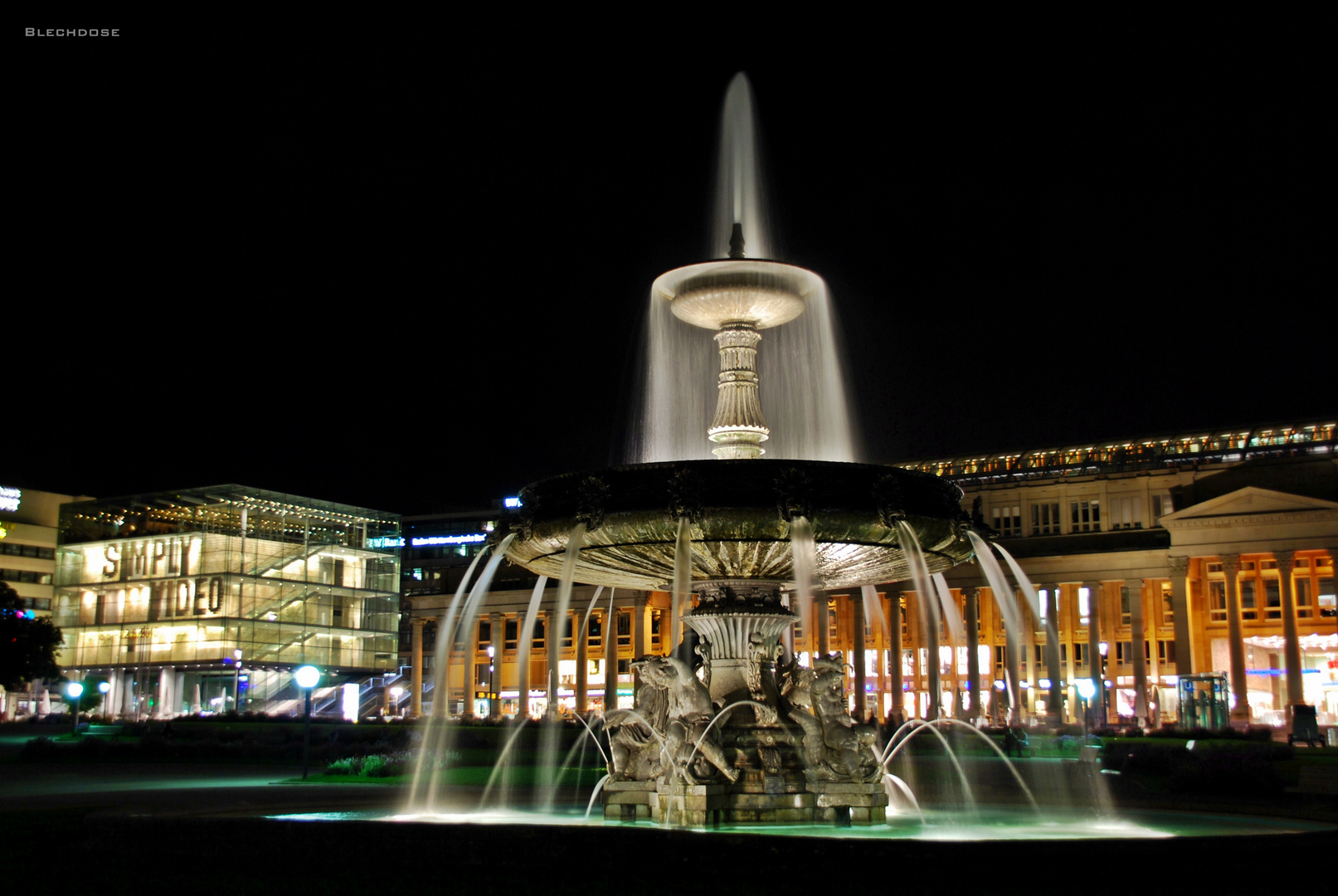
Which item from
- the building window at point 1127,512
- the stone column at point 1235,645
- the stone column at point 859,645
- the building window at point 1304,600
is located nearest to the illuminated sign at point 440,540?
the stone column at point 859,645

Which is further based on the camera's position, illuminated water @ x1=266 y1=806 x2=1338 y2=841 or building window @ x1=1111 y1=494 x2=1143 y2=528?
building window @ x1=1111 y1=494 x2=1143 y2=528

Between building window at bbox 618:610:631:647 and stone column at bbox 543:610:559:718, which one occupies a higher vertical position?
building window at bbox 618:610:631:647

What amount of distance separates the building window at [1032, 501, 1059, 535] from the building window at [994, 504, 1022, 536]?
39.8 inches

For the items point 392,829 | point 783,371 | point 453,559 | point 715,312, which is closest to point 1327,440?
point 783,371

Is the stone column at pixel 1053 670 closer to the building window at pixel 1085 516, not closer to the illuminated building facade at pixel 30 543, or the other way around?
the building window at pixel 1085 516

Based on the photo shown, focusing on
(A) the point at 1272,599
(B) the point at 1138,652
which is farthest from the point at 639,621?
(A) the point at 1272,599

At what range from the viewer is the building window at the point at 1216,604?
7338 centimetres

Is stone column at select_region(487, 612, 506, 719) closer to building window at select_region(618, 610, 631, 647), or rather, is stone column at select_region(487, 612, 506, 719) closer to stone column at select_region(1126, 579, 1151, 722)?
building window at select_region(618, 610, 631, 647)

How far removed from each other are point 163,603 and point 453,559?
47834 millimetres

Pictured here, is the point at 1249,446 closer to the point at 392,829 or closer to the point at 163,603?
the point at 163,603

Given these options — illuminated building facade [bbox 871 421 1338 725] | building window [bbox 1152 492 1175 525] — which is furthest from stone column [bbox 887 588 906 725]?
building window [bbox 1152 492 1175 525]

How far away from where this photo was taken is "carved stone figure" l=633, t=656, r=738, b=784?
13.3 meters

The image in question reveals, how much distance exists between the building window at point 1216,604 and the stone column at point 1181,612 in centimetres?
1292

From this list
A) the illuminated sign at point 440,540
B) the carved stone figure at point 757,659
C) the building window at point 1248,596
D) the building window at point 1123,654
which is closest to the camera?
the carved stone figure at point 757,659
